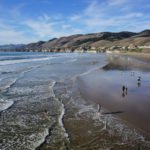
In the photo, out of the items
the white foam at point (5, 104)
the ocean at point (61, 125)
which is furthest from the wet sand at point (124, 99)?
the white foam at point (5, 104)

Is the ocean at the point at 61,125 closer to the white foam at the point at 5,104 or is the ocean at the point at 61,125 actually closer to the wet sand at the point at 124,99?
the white foam at the point at 5,104

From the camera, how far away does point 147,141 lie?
14297 millimetres

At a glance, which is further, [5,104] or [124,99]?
[124,99]

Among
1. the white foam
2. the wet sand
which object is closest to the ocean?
the white foam

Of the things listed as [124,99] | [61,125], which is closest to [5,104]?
[61,125]

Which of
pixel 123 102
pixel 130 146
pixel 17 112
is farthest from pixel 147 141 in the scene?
pixel 17 112

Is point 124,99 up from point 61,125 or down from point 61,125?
down

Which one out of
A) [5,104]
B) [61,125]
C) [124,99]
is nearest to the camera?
[61,125]

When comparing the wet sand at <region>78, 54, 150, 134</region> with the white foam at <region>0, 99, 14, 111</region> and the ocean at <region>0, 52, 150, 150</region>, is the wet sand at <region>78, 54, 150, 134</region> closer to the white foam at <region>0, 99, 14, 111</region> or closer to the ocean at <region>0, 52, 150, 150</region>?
the ocean at <region>0, 52, 150, 150</region>

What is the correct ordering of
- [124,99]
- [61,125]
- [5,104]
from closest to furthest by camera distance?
[61,125] < [5,104] < [124,99]

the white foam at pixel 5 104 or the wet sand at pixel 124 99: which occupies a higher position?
the white foam at pixel 5 104

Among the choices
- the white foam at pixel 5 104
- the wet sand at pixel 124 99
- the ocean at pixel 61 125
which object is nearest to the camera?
the ocean at pixel 61 125

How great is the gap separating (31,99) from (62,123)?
798cm

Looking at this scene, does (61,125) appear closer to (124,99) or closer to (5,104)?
(5,104)
